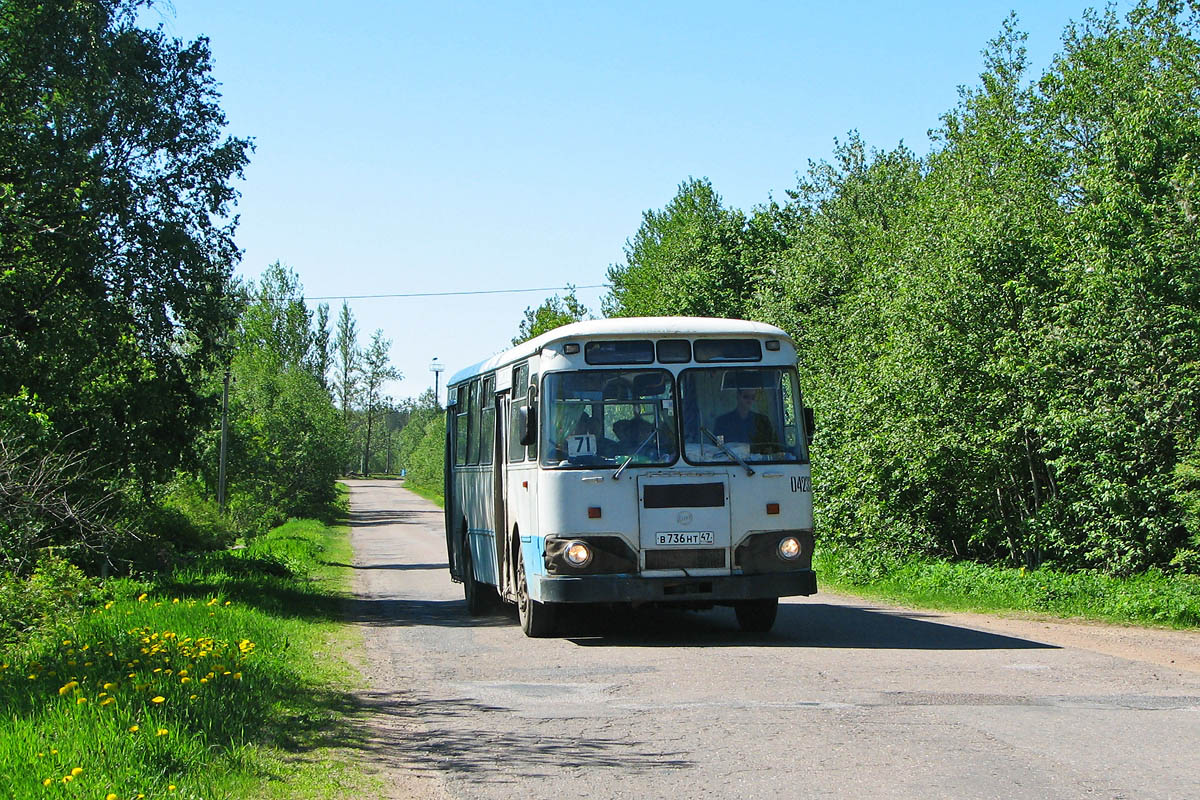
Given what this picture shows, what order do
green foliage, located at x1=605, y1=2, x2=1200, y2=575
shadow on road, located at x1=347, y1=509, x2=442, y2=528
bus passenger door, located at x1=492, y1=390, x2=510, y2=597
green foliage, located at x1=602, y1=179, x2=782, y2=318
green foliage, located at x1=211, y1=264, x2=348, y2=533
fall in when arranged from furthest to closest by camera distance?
1. shadow on road, located at x1=347, y1=509, x2=442, y2=528
2. green foliage, located at x1=211, y1=264, x2=348, y2=533
3. green foliage, located at x1=602, y1=179, x2=782, y2=318
4. green foliage, located at x1=605, y1=2, x2=1200, y2=575
5. bus passenger door, located at x1=492, y1=390, x2=510, y2=597

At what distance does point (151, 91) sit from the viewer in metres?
20.8

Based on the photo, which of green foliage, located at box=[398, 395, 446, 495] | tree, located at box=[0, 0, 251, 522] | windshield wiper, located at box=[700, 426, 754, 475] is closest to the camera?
windshield wiper, located at box=[700, 426, 754, 475]

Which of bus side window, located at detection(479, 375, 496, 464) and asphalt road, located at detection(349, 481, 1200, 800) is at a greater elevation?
bus side window, located at detection(479, 375, 496, 464)

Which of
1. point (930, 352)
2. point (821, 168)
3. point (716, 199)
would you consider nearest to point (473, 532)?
point (930, 352)

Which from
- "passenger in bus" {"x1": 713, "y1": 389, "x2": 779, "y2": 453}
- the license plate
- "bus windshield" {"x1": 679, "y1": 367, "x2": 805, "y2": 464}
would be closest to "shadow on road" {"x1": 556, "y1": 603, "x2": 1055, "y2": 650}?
the license plate

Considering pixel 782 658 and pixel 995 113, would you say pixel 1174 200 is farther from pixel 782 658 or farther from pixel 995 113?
pixel 995 113

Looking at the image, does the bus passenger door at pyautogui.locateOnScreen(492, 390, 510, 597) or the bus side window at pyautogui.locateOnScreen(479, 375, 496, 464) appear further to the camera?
the bus side window at pyautogui.locateOnScreen(479, 375, 496, 464)

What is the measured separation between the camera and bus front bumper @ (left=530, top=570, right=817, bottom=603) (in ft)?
39.1

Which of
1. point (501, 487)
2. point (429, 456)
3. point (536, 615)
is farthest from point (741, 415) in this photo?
point (429, 456)

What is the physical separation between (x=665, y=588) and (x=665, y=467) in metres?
1.16

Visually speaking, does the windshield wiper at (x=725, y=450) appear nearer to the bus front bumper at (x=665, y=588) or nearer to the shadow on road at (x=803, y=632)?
the bus front bumper at (x=665, y=588)

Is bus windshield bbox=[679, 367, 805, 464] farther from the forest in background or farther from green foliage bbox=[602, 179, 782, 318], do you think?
green foliage bbox=[602, 179, 782, 318]

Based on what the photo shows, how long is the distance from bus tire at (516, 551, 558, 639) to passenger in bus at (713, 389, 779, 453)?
258 cm

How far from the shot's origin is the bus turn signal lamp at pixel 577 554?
1195cm
